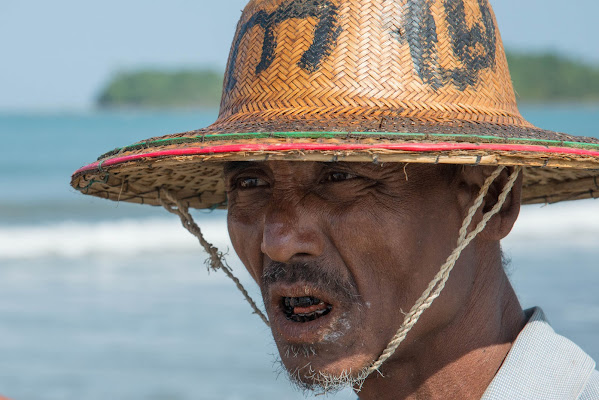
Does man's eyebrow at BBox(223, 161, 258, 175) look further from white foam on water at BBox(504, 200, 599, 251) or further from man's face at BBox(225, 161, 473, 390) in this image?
white foam on water at BBox(504, 200, 599, 251)

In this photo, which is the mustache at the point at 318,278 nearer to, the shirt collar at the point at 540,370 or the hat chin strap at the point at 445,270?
A: the hat chin strap at the point at 445,270

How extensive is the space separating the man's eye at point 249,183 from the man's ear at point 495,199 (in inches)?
22.6

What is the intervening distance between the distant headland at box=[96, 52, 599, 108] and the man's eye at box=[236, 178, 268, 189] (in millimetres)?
63711

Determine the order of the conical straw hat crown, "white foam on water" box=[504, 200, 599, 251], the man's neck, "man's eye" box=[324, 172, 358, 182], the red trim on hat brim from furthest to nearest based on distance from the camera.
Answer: "white foam on water" box=[504, 200, 599, 251], the man's neck, "man's eye" box=[324, 172, 358, 182], the conical straw hat crown, the red trim on hat brim

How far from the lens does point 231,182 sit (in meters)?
2.44

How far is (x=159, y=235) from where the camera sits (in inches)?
501

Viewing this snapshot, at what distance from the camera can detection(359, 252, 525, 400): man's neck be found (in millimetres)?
2252

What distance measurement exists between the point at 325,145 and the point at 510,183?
0.60m

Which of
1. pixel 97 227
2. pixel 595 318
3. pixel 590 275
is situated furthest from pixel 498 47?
pixel 97 227

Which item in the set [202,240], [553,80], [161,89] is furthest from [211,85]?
[202,240]

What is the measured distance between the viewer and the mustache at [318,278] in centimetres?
208

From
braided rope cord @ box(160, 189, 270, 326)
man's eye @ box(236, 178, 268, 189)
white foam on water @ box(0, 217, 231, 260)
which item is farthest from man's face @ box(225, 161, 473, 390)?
white foam on water @ box(0, 217, 231, 260)

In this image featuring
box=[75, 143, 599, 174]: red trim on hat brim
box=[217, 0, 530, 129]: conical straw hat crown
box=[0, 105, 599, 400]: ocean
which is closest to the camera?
box=[75, 143, 599, 174]: red trim on hat brim

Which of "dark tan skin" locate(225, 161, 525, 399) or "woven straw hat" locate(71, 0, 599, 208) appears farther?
"dark tan skin" locate(225, 161, 525, 399)
